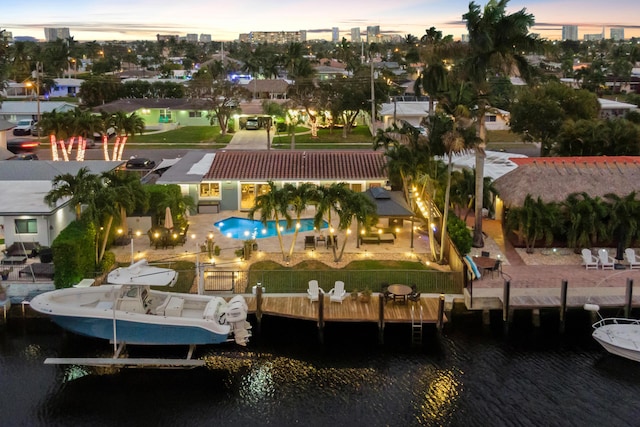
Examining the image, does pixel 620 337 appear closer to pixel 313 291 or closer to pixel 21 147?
pixel 313 291

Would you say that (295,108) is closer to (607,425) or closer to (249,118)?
(249,118)

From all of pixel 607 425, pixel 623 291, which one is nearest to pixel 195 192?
pixel 623 291

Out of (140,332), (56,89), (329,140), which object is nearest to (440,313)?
(140,332)

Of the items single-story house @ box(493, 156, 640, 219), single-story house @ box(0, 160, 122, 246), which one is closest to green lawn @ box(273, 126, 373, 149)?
single-story house @ box(493, 156, 640, 219)

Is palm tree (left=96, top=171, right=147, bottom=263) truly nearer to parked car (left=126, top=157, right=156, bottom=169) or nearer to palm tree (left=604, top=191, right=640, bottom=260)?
parked car (left=126, top=157, right=156, bottom=169)

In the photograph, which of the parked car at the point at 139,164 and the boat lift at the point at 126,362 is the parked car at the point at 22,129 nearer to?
the parked car at the point at 139,164
